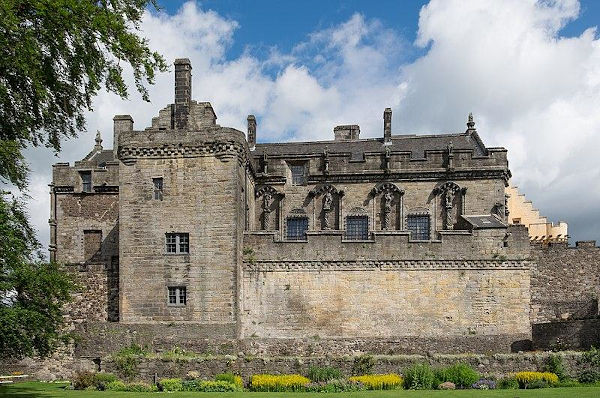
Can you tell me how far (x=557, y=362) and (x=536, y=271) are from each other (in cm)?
1202

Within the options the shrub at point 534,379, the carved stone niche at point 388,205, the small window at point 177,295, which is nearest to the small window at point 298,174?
the carved stone niche at point 388,205

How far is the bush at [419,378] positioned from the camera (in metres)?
28.4

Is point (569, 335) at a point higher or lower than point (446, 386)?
higher

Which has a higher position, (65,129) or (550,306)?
(65,129)

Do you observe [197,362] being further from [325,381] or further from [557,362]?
[557,362]

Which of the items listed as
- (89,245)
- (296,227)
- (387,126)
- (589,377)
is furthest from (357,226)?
(589,377)

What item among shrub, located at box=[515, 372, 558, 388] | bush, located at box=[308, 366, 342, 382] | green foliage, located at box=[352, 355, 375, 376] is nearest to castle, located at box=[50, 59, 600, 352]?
bush, located at box=[308, 366, 342, 382]

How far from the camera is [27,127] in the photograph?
71.7 feet

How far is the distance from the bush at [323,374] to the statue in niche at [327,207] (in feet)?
50.0

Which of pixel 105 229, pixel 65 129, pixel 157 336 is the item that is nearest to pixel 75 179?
pixel 105 229

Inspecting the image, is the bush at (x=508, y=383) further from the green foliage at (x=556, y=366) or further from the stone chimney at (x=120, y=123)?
the stone chimney at (x=120, y=123)

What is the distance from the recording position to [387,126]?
47.3 meters

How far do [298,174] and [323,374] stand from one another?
18.0m

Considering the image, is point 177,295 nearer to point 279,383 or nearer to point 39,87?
point 279,383
